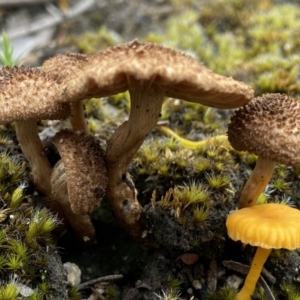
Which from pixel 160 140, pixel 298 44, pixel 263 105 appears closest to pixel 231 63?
pixel 298 44

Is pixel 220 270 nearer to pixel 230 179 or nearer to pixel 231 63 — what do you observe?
pixel 230 179

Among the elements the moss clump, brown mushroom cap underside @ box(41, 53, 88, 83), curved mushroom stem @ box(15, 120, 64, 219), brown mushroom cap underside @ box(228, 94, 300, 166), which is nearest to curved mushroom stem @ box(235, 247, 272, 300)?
brown mushroom cap underside @ box(228, 94, 300, 166)

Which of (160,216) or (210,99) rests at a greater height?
(210,99)

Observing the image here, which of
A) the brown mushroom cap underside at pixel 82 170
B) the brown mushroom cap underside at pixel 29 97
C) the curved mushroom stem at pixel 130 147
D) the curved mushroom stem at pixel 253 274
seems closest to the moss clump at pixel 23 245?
the brown mushroom cap underside at pixel 82 170

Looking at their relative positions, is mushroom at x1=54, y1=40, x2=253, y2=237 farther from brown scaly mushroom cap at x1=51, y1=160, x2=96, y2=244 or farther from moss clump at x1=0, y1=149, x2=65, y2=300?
moss clump at x1=0, y1=149, x2=65, y2=300

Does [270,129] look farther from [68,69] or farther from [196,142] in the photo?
[68,69]

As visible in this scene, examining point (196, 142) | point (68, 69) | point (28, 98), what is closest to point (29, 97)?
point (28, 98)
